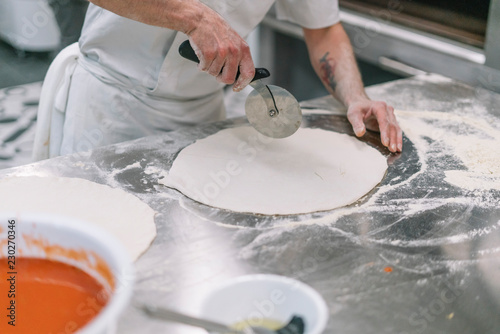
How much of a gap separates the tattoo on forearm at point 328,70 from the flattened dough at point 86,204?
3.05 feet

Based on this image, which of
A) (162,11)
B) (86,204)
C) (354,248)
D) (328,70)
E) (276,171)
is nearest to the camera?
(354,248)

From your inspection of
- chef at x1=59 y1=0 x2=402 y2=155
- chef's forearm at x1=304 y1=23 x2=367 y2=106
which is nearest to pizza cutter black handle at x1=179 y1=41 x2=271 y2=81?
chef at x1=59 y1=0 x2=402 y2=155

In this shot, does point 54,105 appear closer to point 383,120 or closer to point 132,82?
point 132,82

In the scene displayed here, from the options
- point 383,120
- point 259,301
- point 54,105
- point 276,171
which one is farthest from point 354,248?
point 54,105

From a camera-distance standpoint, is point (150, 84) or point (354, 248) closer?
point (354, 248)

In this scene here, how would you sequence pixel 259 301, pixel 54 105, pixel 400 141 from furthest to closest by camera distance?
1. pixel 54 105
2. pixel 400 141
3. pixel 259 301

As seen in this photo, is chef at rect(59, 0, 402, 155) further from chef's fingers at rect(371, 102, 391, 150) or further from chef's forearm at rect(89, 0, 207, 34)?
chef's forearm at rect(89, 0, 207, 34)

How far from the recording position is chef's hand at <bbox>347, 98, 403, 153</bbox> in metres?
1.55

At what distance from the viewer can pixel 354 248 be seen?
1.07 m

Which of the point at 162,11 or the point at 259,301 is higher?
the point at 162,11

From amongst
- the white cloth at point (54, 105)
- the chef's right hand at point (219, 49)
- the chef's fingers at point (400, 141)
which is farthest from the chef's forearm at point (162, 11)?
the chef's fingers at point (400, 141)

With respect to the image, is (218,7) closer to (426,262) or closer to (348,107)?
(348,107)

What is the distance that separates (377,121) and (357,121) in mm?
73

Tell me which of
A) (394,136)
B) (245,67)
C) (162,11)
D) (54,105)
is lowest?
(54,105)
